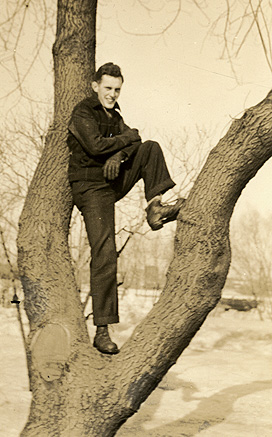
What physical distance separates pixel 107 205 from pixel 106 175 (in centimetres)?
20

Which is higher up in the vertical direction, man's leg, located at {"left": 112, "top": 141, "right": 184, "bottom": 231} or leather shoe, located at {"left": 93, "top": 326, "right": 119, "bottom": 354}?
man's leg, located at {"left": 112, "top": 141, "right": 184, "bottom": 231}

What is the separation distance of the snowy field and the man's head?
497cm

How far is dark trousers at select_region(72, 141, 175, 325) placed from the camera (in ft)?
11.5

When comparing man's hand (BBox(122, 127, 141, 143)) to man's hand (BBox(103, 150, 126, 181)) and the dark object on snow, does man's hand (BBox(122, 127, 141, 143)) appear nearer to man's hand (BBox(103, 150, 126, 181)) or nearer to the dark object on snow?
man's hand (BBox(103, 150, 126, 181))

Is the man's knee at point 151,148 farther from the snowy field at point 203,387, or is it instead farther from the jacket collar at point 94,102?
the snowy field at point 203,387

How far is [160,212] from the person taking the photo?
3.52 meters

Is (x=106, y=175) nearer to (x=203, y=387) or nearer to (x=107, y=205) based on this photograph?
(x=107, y=205)

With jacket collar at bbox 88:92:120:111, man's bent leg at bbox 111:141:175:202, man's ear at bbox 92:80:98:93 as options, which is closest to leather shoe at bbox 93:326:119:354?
man's bent leg at bbox 111:141:175:202

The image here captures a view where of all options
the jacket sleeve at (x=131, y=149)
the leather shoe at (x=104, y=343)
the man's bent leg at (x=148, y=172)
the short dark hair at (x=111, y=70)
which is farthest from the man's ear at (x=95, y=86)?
the leather shoe at (x=104, y=343)

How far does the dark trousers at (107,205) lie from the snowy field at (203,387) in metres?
4.37

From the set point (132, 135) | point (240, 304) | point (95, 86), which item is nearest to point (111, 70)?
point (95, 86)

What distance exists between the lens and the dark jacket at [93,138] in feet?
11.7

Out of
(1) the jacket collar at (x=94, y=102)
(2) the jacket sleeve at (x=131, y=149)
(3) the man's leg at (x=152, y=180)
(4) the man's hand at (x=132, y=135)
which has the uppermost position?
(1) the jacket collar at (x=94, y=102)

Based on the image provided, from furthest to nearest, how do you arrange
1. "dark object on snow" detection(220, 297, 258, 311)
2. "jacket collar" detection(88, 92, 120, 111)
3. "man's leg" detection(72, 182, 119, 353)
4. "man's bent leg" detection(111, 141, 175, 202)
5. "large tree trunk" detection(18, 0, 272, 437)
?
"dark object on snow" detection(220, 297, 258, 311), "jacket collar" detection(88, 92, 120, 111), "man's bent leg" detection(111, 141, 175, 202), "man's leg" detection(72, 182, 119, 353), "large tree trunk" detection(18, 0, 272, 437)
